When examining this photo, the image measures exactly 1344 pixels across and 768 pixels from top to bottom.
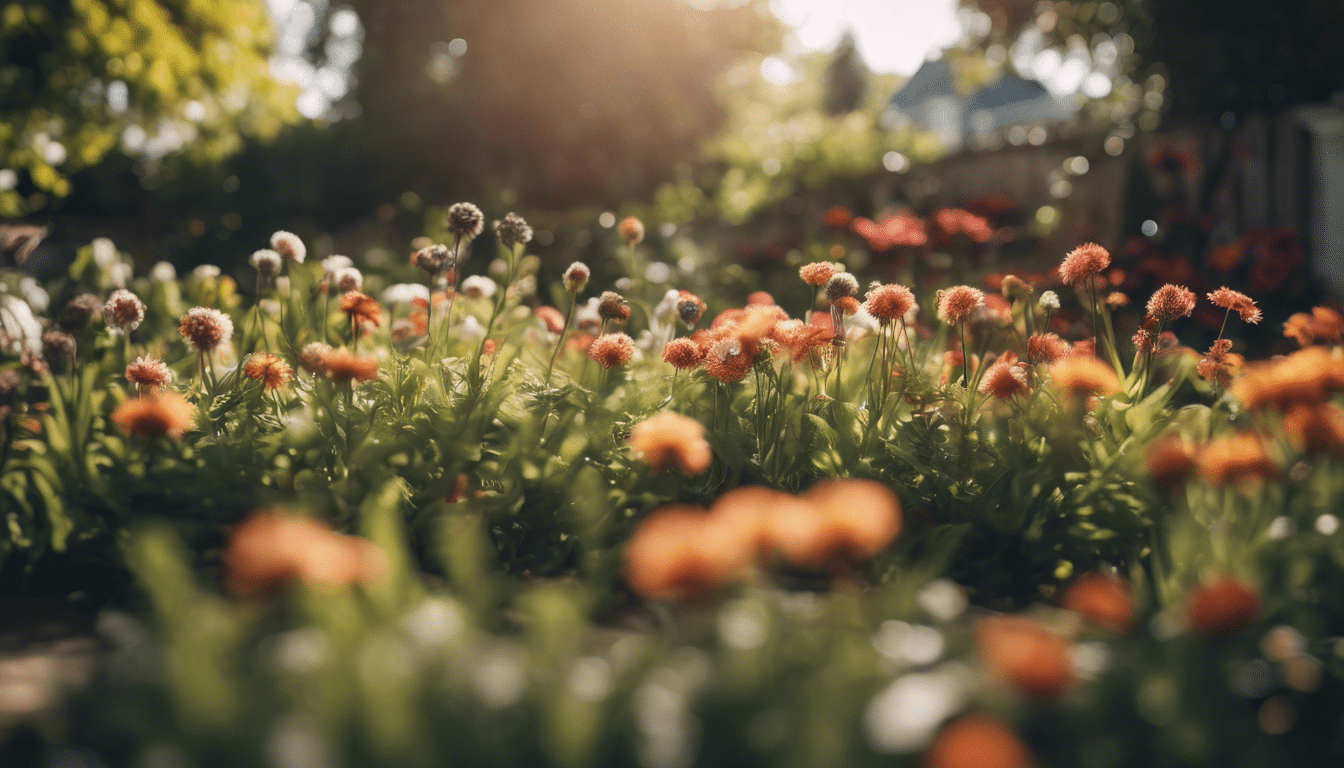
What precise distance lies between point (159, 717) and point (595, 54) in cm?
1188

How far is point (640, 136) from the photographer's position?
1190 centimetres

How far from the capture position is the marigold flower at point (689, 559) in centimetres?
86

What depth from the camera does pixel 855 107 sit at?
117 ft

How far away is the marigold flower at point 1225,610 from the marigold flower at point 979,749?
0.28 m

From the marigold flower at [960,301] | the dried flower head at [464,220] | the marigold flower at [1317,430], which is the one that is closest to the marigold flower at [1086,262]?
the marigold flower at [960,301]

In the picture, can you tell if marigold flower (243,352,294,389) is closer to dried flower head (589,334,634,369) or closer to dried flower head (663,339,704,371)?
dried flower head (589,334,634,369)

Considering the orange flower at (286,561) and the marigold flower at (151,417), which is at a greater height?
the marigold flower at (151,417)

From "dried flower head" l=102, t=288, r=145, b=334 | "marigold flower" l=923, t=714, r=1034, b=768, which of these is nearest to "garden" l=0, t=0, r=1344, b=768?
"marigold flower" l=923, t=714, r=1034, b=768

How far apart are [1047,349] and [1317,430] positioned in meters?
0.94

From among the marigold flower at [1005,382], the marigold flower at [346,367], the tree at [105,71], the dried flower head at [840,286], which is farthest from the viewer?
the tree at [105,71]

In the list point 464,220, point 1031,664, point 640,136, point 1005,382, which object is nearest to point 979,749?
point 1031,664

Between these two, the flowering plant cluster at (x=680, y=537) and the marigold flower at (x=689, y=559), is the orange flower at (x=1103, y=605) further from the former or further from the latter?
the marigold flower at (x=689, y=559)

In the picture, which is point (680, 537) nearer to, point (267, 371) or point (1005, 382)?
point (1005, 382)

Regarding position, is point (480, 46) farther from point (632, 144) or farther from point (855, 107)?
point (855, 107)
